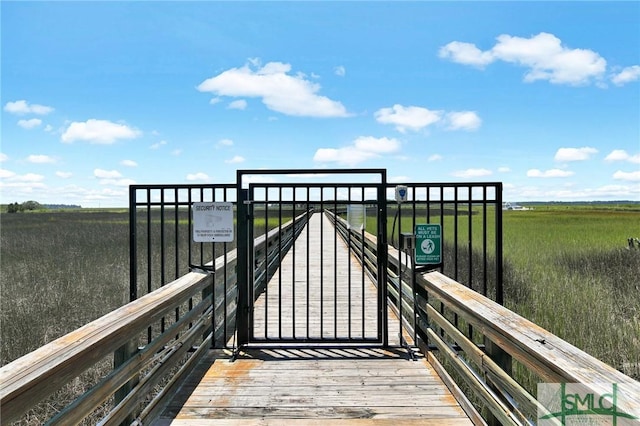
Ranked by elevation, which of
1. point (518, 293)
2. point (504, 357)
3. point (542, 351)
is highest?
point (542, 351)

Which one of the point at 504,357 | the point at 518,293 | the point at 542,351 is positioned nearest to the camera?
the point at 542,351

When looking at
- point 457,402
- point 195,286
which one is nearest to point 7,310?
point 195,286

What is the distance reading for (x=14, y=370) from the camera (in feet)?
5.00

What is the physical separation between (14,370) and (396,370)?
2.84 meters

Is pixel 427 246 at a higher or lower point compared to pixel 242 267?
higher

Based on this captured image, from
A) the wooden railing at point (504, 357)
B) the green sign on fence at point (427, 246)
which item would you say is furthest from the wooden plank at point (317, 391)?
the green sign on fence at point (427, 246)

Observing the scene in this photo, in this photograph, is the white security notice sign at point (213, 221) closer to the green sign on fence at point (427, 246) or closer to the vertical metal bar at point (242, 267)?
the vertical metal bar at point (242, 267)

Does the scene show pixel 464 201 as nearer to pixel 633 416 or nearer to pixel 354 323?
pixel 354 323

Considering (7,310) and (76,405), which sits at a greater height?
(76,405)

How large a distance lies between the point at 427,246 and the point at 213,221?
83.1 inches

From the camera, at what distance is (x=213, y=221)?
3900 millimetres

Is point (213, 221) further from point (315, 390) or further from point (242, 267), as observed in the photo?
point (315, 390)

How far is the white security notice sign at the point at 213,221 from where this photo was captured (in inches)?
153

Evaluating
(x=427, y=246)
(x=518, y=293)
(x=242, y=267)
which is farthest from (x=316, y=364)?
(x=518, y=293)
